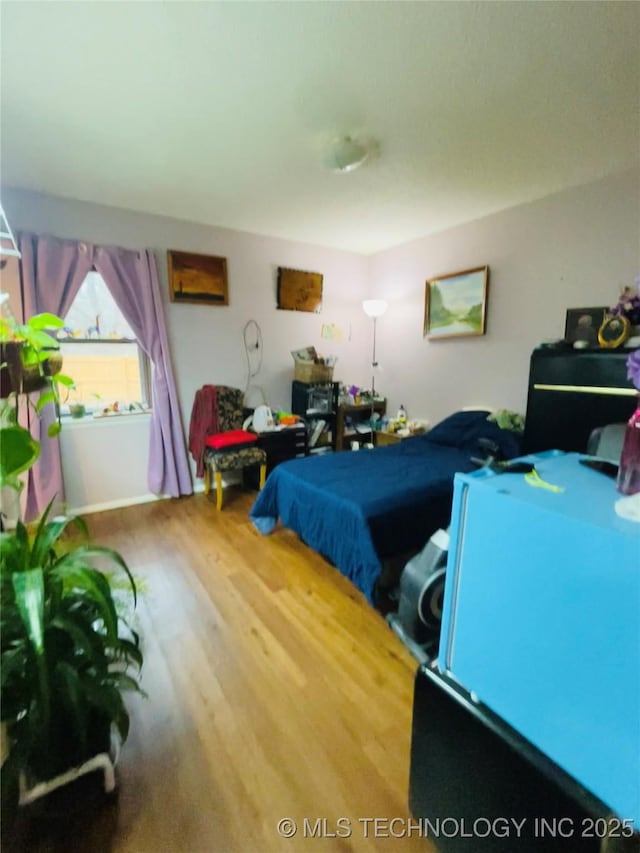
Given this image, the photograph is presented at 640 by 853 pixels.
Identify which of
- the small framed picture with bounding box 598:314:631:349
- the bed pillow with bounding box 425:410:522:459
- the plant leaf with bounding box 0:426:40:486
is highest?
the small framed picture with bounding box 598:314:631:349

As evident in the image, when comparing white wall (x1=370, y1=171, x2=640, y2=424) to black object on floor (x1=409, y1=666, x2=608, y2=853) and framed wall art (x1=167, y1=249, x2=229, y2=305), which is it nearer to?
framed wall art (x1=167, y1=249, x2=229, y2=305)

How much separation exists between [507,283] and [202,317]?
2736 millimetres

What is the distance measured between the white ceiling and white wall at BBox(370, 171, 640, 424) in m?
0.23

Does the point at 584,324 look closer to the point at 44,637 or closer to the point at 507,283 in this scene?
the point at 507,283

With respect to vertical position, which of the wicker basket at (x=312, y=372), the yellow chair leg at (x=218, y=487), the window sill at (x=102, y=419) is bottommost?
the yellow chair leg at (x=218, y=487)

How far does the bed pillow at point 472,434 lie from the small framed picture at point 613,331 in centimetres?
89

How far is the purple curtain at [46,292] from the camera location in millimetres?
2572

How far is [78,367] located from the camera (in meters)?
3.00

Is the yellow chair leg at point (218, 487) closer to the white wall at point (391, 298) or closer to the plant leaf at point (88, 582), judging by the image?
the white wall at point (391, 298)

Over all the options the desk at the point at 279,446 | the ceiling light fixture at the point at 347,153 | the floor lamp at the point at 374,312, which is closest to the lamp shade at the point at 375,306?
the floor lamp at the point at 374,312

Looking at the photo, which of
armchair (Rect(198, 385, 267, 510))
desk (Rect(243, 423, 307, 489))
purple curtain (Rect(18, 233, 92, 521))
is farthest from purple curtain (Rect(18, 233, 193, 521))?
desk (Rect(243, 423, 307, 489))

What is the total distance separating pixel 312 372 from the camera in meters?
3.71

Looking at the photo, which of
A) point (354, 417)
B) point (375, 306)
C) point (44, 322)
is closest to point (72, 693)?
point (44, 322)

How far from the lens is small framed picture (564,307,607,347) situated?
2.46 meters
